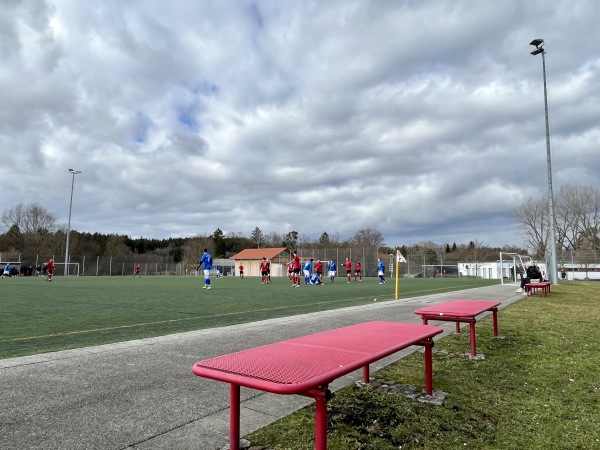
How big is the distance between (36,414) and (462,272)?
204 ft

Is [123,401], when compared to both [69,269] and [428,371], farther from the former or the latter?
[69,269]

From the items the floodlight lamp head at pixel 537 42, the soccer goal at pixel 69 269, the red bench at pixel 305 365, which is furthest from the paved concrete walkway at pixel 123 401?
the soccer goal at pixel 69 269

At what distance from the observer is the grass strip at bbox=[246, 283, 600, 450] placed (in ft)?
10.3

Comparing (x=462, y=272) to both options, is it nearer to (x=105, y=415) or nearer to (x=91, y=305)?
(x=91, y=305)

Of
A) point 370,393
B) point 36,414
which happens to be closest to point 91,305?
point 36,414

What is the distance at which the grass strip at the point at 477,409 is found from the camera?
3.12 metres

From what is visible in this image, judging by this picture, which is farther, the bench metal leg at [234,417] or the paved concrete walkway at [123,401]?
the paved concrete walkway at [123,401]

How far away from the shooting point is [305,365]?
2.72 meters

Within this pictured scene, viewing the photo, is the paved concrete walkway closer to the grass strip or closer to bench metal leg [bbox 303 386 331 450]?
the grass strip

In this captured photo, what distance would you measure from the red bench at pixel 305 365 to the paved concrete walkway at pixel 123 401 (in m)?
0.64

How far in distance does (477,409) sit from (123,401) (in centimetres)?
317

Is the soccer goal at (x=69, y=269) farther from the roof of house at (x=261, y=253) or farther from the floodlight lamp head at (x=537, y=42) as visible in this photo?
the floodlight lamp head at (x=537, y=42)

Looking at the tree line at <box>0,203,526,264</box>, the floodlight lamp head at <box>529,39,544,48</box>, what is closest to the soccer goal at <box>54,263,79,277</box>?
the tree line at <box>0,203,526,264</box>

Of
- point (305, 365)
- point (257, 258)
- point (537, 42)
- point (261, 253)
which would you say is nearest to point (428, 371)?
point (305, 365)
